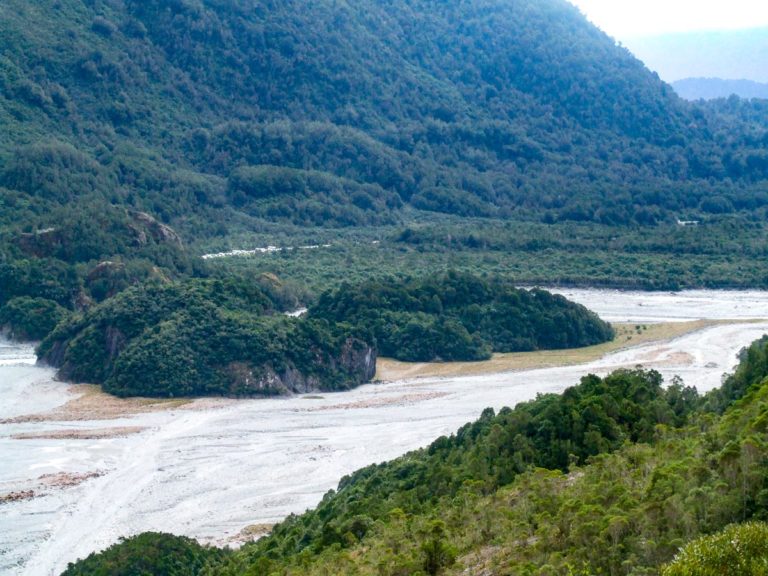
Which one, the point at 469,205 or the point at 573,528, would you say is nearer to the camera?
the point at 573,528

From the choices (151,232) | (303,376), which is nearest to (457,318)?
(303,376)

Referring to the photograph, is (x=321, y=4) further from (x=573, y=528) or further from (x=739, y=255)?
(x=573, y=528)

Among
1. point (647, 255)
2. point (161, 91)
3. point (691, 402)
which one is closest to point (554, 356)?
point (691, 402)

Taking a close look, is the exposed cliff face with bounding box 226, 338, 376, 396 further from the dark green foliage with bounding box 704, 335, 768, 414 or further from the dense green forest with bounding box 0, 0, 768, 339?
the dark green foliage with bounding box 704, 335, 768, 414

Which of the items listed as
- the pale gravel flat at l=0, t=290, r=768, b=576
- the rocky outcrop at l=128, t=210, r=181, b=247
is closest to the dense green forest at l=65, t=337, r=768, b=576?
the pale gravel flat at l=0, t=290, r=768, b=576

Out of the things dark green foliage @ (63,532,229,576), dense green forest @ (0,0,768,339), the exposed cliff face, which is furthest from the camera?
dense green forest @ (0,0,768,339)

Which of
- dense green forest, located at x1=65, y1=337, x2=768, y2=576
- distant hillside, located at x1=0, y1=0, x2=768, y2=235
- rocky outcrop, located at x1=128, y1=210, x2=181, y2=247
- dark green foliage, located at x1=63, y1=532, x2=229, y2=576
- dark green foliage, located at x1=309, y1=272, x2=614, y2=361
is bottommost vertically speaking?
dark green foliage, located at x1=63, y1=532, x2=229, y2=576

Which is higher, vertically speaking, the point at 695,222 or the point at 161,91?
the point at 161,91

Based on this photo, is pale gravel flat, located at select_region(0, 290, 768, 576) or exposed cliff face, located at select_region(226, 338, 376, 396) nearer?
pale gravel flat, located at select_region(0, 290, 768, 576)
